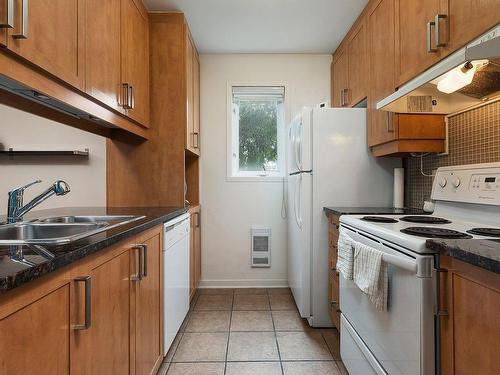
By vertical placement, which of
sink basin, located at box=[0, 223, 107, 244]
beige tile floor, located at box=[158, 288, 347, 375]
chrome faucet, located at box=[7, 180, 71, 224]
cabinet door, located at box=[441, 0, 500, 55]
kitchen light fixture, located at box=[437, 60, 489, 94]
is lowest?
beige tile floor, located at box=[158, 288, 347, 375]

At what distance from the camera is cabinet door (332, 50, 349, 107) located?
2.90 meters

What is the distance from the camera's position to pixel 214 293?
3150 millimetres

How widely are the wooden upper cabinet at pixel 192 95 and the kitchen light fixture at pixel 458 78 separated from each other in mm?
1797

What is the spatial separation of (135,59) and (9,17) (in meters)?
1.28

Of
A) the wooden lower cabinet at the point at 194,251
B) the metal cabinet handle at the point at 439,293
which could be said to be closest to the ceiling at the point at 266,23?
the wooden lower cabinet at the point at 194,251

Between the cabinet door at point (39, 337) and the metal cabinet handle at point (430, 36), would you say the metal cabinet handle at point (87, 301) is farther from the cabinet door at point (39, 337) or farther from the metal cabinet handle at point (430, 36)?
the metal cabinet handle at point (430, 36)

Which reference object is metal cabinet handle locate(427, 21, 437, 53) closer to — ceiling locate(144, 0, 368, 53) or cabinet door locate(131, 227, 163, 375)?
ceiling locate(144, 0, 368, 53)

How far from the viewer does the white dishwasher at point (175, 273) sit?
1841 millimetres

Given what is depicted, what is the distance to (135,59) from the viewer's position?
2.18 m

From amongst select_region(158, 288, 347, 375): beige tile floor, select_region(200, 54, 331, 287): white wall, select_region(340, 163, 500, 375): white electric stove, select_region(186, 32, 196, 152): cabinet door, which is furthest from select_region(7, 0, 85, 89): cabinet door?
select_region(200, 54, 331, 287): white wall

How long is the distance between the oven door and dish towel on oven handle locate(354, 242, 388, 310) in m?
0.02

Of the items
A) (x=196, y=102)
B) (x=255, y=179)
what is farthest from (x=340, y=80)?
(x=196, y=102)

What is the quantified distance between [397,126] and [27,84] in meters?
1.93

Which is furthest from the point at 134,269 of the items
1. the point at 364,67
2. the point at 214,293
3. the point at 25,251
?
the point at 364,67
